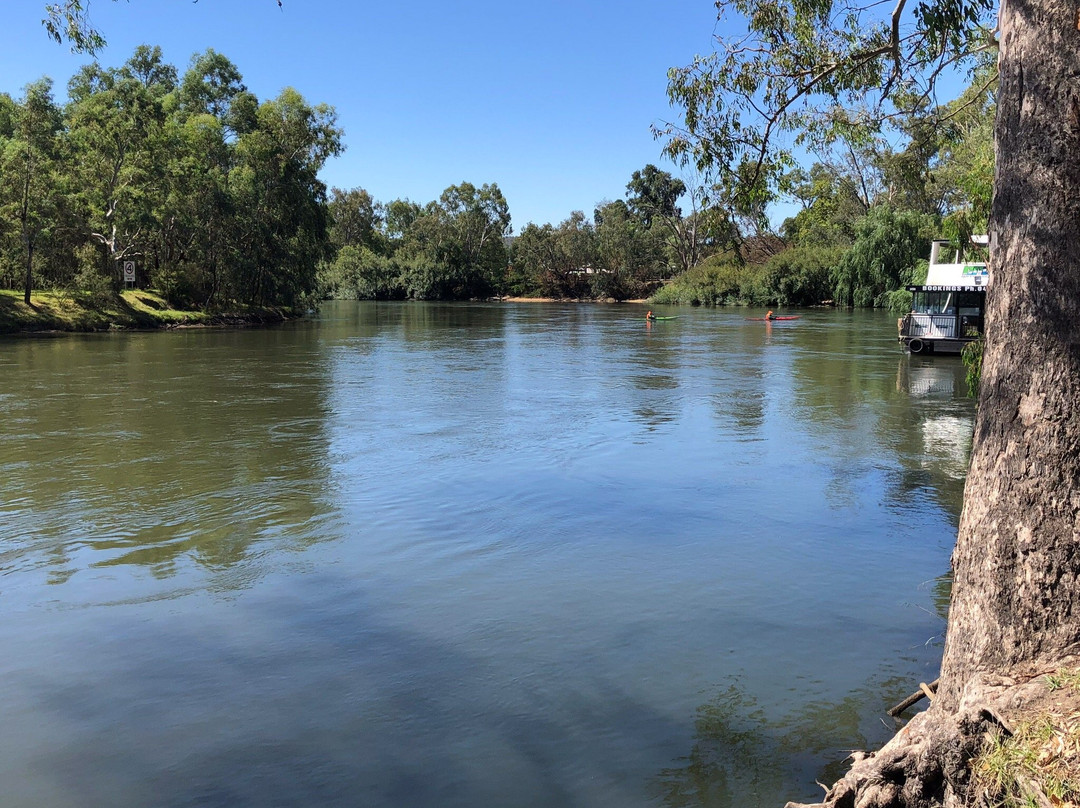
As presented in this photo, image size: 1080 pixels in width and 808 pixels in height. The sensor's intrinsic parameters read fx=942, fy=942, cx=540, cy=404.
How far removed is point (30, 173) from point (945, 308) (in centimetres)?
3466

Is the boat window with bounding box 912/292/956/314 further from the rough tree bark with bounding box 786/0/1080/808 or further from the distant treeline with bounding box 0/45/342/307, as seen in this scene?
the distant treeline with bounding box 0/45/342/307

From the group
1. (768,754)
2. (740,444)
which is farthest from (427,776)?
(740,444)

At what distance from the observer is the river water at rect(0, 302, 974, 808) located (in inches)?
202

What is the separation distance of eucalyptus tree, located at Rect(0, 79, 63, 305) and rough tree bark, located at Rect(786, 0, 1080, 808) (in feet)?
135

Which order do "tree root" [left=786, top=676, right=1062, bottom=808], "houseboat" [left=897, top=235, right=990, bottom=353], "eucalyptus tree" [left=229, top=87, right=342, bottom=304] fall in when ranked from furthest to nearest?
"eucalyptus tree" [left=229, top=87, right=342, bottom=304] < "houseboat" [left=897, top=235, right=990, bottom=353] < "tree root" [left=786, top=676, right=1062, bottom=808]

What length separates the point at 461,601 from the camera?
24.9 ft

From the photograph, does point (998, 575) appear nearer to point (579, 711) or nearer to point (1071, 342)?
point (1071, 342)

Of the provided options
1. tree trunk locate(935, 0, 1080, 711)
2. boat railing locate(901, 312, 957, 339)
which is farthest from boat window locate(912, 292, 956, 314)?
tree trunk locate(935, 0, 1080, 711)

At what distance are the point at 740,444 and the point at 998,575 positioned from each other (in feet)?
34.7

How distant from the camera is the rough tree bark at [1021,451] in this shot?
400 centimetres

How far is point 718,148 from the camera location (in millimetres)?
10672

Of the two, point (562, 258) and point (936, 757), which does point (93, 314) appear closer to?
point (936, 757)

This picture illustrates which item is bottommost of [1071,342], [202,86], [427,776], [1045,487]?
[427,776]

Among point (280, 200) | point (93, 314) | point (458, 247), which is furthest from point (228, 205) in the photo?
point (458, 247)
